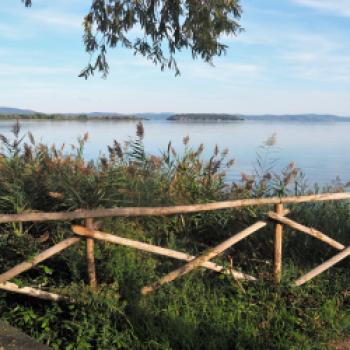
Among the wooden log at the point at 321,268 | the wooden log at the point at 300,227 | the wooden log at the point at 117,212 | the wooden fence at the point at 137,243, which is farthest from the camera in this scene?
the wooden log at the point at 321,268

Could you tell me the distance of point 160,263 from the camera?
5.87 meters

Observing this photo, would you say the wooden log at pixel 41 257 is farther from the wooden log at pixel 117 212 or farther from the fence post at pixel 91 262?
the wooden log at pixel 117 212

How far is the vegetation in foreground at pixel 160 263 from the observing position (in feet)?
15.9

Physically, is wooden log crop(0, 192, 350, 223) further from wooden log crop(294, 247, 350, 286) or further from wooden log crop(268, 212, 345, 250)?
wooden log crop(294, 247, 350, 286)

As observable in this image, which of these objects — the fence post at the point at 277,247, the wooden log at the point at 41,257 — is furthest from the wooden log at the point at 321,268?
the wooden log at the point at 41,257

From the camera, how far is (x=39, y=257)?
4863 millimetres

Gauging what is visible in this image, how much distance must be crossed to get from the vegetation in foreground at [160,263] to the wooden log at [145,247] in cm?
14

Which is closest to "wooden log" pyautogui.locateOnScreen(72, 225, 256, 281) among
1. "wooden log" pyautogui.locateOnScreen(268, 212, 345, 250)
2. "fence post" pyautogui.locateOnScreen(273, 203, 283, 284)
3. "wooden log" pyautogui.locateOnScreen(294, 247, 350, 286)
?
"fence post" pyautogui.locateOnScreen(273, 203, 283, 284)

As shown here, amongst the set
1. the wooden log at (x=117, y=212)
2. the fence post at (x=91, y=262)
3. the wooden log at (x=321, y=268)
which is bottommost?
the wooden log at (x=321, y=268)

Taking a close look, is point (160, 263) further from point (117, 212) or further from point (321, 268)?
point (321, 268)

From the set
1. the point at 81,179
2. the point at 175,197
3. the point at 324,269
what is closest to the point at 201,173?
the point at 175,197

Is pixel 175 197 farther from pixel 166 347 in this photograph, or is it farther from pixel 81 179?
pixel 166 347

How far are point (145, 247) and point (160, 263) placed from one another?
89cm

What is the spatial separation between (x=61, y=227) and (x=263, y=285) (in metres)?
2.44
